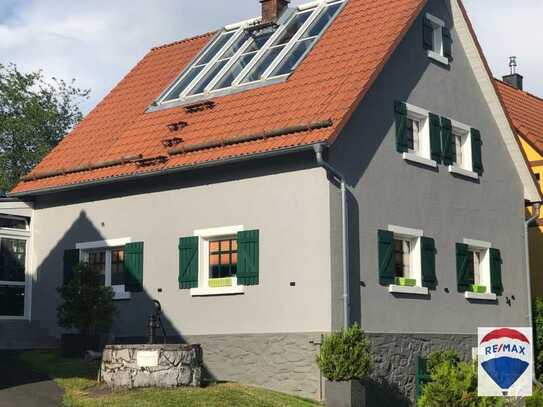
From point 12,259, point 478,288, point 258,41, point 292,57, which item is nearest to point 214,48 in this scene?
point 258,41

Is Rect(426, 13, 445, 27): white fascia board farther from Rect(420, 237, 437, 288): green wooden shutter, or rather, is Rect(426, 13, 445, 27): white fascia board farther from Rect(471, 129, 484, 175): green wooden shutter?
Rect(420, 237, 437, 288): green wooden shutter

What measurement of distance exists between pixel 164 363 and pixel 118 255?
19.1 feet

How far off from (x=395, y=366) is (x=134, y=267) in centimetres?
619

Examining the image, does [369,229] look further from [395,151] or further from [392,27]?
[392,27]

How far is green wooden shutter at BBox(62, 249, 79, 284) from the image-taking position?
22.7 metres

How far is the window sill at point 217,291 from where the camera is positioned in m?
19.5

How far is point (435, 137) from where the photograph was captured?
2217cm

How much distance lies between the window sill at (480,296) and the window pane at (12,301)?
10654 mm

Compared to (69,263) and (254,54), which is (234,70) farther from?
(69,263)

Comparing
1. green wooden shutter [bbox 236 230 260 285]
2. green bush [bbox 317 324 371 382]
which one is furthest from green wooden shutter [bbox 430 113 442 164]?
green bush [bbox 317 324 371 382]

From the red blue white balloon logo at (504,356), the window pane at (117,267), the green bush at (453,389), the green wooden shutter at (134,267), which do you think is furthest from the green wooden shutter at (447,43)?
the red blue white balloon logo at (504,356)

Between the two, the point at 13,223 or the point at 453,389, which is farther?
the point at 13,223

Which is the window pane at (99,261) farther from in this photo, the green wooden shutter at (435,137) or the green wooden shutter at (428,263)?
the green wooden shutter at (435,137)

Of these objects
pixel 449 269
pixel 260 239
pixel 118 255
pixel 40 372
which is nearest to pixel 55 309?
pixel 118 255
